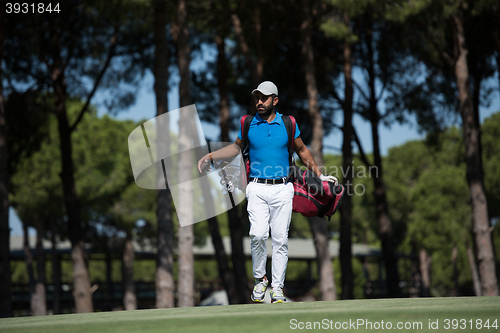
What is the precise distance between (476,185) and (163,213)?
283 inches

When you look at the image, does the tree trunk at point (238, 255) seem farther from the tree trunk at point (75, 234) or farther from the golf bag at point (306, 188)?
the golf bag at point (306, 188)

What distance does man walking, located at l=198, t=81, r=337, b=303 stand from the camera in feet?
→ 16.1

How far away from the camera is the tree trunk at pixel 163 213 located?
1087 cm

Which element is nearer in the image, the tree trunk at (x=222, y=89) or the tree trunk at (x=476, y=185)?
the tree trunk at (x=476, y=185)

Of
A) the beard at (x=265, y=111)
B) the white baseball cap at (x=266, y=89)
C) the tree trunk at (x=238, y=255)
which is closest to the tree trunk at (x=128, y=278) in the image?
the tree trunk at (x=238, y=255)

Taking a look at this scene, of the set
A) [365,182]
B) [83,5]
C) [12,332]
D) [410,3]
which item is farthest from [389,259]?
[365,182]

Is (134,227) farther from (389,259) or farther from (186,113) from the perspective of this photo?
(186,113)

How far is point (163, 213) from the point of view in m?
11.2

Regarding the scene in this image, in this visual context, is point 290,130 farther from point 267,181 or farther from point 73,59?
point 73,59

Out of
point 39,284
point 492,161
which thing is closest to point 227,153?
point 39,284

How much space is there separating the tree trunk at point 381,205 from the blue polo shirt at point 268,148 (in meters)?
11.8

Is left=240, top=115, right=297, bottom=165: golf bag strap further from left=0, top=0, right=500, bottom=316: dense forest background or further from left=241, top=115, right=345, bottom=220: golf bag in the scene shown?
left=0, top=0, right=500, bottom=316: dense forest background

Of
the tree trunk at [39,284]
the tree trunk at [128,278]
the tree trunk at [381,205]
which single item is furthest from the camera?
the tree trunk at [128,278]

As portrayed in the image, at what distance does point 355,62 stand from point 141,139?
1189 cm
